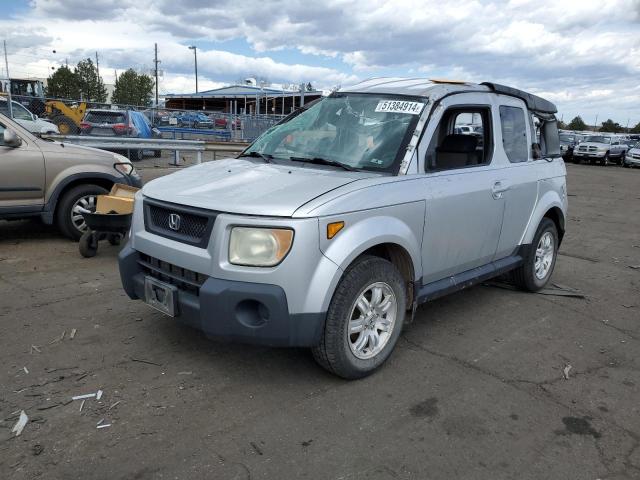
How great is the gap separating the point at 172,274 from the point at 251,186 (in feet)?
2.43

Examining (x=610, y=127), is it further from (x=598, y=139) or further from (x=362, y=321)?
(x=362, y=321)

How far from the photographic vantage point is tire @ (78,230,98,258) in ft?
20.6

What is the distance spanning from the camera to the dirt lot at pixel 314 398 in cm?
275

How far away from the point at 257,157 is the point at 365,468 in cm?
259

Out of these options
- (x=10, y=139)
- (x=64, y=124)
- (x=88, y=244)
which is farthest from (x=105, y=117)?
(x=88, y=244)

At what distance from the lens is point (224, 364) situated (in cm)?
374

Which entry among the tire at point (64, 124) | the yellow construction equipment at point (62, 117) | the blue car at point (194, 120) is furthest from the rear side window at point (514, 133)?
the blue car at point (194, 120)

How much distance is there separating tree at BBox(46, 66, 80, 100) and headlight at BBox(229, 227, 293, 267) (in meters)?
67.2

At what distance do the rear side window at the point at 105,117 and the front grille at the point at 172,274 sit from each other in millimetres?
14316

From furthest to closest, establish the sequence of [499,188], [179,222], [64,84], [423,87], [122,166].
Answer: [64,84]
[122,166]
[499,188]
[423,87]
[179,222]

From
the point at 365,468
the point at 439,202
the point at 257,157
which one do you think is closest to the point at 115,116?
the point at 257,157

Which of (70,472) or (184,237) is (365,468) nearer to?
(70,472)

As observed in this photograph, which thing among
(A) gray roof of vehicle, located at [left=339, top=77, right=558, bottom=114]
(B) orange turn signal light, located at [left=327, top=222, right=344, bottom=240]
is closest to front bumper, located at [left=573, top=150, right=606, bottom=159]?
(A) gray roof of vehicle, located at [left=339, top=77, right=558, bottom=114]

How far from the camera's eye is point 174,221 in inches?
137
